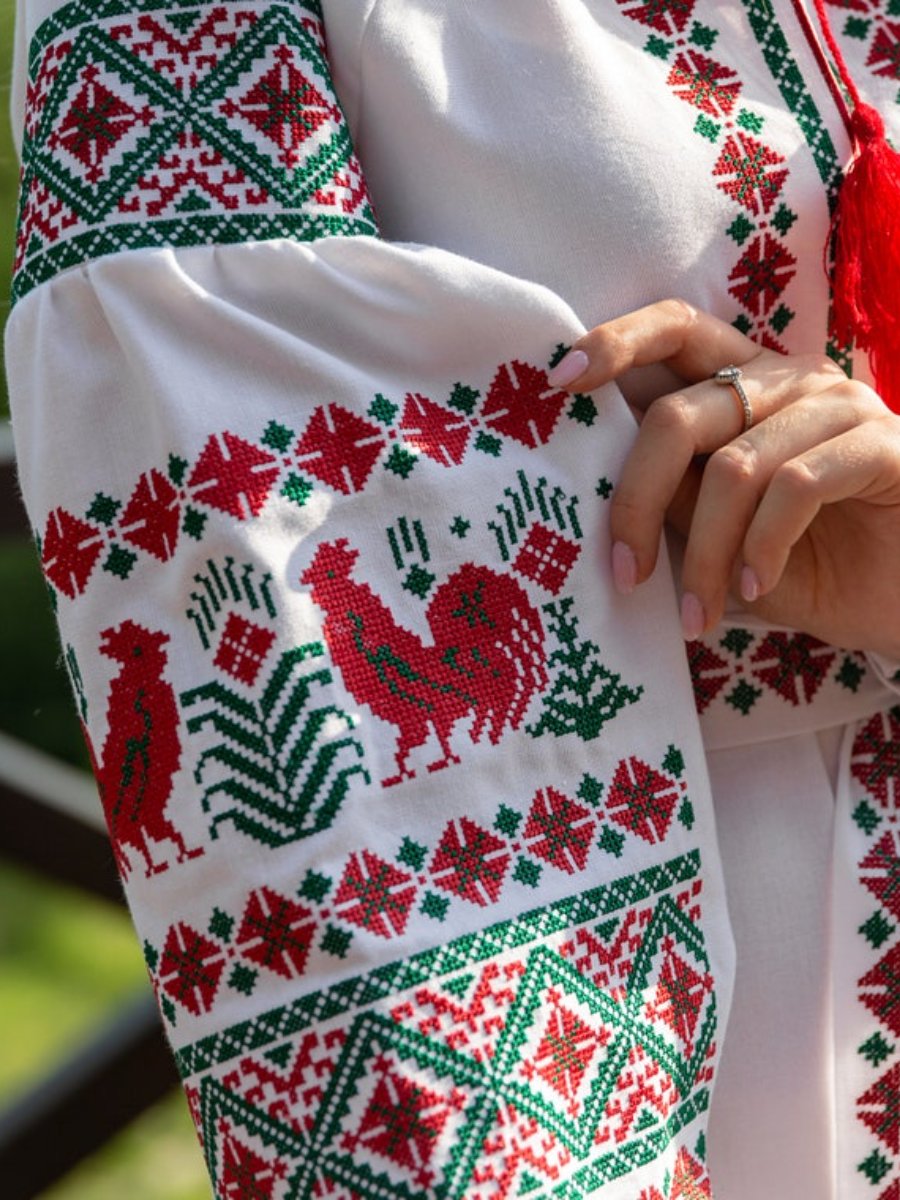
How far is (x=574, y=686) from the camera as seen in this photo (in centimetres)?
79

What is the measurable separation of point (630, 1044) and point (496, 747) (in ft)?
0.58

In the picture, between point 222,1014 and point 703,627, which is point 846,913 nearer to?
point 703,627

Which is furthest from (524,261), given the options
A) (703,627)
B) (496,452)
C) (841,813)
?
(841,813)

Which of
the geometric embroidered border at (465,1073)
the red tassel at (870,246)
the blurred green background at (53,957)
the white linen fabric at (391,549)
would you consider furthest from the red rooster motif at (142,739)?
the blurred green background at (53,957)

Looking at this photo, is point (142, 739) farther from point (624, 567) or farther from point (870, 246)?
point (870, 246)

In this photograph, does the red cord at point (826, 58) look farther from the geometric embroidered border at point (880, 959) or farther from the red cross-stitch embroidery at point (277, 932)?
the red cross-stitch embroidery at point (277, 932)

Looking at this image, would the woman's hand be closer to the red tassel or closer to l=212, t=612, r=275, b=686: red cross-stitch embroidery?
the red tassel

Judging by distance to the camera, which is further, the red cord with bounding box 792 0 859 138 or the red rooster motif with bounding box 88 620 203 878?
the red cord with bounding box 792 0 859 138

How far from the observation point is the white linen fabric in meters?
0.71

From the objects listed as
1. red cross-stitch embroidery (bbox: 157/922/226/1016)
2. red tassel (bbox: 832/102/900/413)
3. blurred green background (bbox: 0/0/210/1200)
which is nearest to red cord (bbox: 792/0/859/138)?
red tassel (bbox: 832/102/900/413)

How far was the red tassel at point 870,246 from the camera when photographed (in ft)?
2.81

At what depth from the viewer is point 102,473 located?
73cm

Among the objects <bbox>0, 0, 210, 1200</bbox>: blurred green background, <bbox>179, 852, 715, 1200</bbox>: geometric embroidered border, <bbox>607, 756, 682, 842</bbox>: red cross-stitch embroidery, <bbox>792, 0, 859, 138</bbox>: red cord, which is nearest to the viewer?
<bbox>179, 852, 715, 1200</bbox>: geometric embroidered border

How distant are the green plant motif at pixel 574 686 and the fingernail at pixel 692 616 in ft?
0.18
